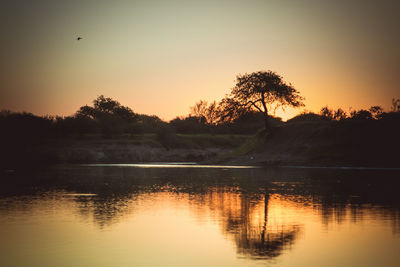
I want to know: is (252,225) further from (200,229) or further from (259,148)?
(259,148)

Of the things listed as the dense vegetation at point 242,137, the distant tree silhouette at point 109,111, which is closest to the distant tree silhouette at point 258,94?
the dense vegetation at point 242,137

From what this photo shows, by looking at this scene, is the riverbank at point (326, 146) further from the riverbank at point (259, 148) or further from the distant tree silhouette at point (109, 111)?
the distant tree silhouette at point (109, 111)

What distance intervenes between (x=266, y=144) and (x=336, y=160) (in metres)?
17.6

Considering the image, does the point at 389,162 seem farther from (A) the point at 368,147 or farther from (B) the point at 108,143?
(B) the point at 108,143

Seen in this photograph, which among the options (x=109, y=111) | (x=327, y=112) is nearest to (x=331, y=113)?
(x=327, y=112)

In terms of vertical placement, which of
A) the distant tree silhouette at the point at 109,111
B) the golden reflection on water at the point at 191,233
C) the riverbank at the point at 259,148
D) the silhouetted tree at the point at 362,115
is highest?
the distant tree silhouette at the point at 109,111

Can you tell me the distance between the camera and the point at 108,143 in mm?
97875

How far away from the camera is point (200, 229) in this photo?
1598 centimetres

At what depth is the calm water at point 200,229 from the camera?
11758 millimetres

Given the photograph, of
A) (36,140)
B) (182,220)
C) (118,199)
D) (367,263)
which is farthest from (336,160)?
(36,140)

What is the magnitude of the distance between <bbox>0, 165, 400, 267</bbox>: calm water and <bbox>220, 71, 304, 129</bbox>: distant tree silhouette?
2207 inches

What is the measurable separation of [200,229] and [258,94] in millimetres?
69667

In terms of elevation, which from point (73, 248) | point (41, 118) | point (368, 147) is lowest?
point (73, 248)

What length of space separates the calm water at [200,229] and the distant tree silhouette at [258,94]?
56048 millimetres
